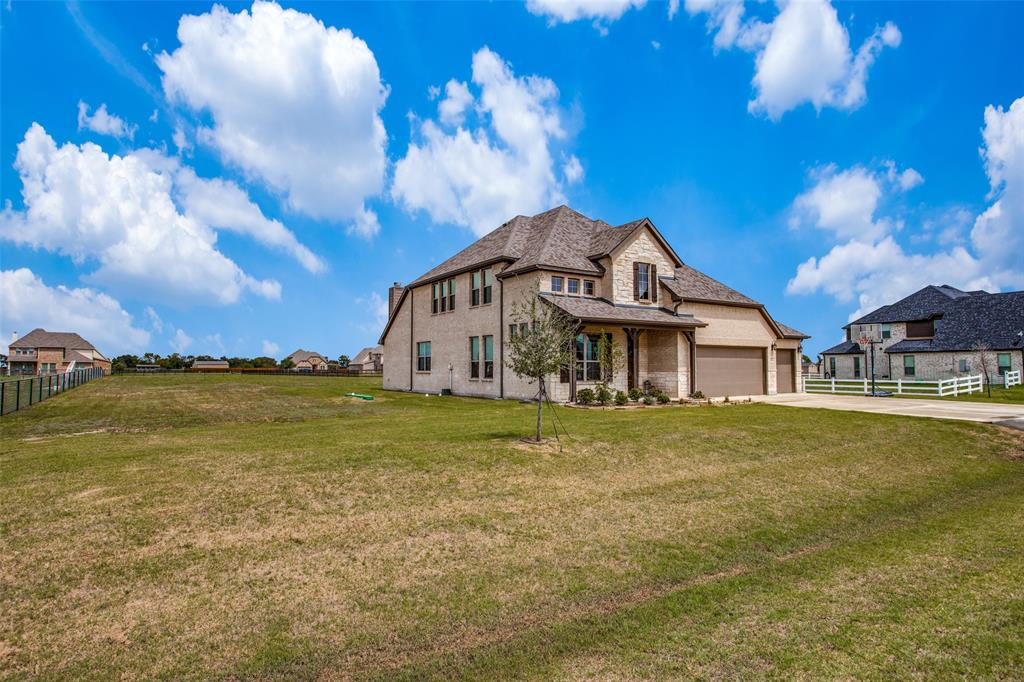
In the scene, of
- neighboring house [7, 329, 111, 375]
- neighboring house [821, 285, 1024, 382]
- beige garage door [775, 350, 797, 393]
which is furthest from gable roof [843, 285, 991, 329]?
neighboring house [7, 329, 111, 375]

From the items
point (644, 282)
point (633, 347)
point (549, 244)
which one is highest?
point (549, 244)

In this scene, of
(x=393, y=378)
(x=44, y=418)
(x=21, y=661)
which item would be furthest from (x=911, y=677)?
(x=393, y=378)

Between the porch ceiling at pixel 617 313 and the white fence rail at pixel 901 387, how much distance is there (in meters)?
13.6

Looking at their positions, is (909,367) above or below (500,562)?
above

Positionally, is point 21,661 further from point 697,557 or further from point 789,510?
point 789,510

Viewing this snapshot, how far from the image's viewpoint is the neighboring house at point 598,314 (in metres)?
24.8

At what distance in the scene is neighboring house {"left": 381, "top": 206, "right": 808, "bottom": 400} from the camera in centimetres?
2481

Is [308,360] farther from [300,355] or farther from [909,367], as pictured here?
[909,367]

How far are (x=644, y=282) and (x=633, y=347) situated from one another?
365cm

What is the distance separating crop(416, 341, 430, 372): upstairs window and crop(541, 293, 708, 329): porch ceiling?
11.2 meters

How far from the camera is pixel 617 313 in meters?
24.5

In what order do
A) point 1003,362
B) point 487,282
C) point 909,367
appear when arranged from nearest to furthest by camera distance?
point 487,282 → point 1003,362 → point 909,367

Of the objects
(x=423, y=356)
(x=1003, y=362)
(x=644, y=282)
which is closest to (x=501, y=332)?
(x=644, y=282)

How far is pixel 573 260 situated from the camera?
2589 cm
